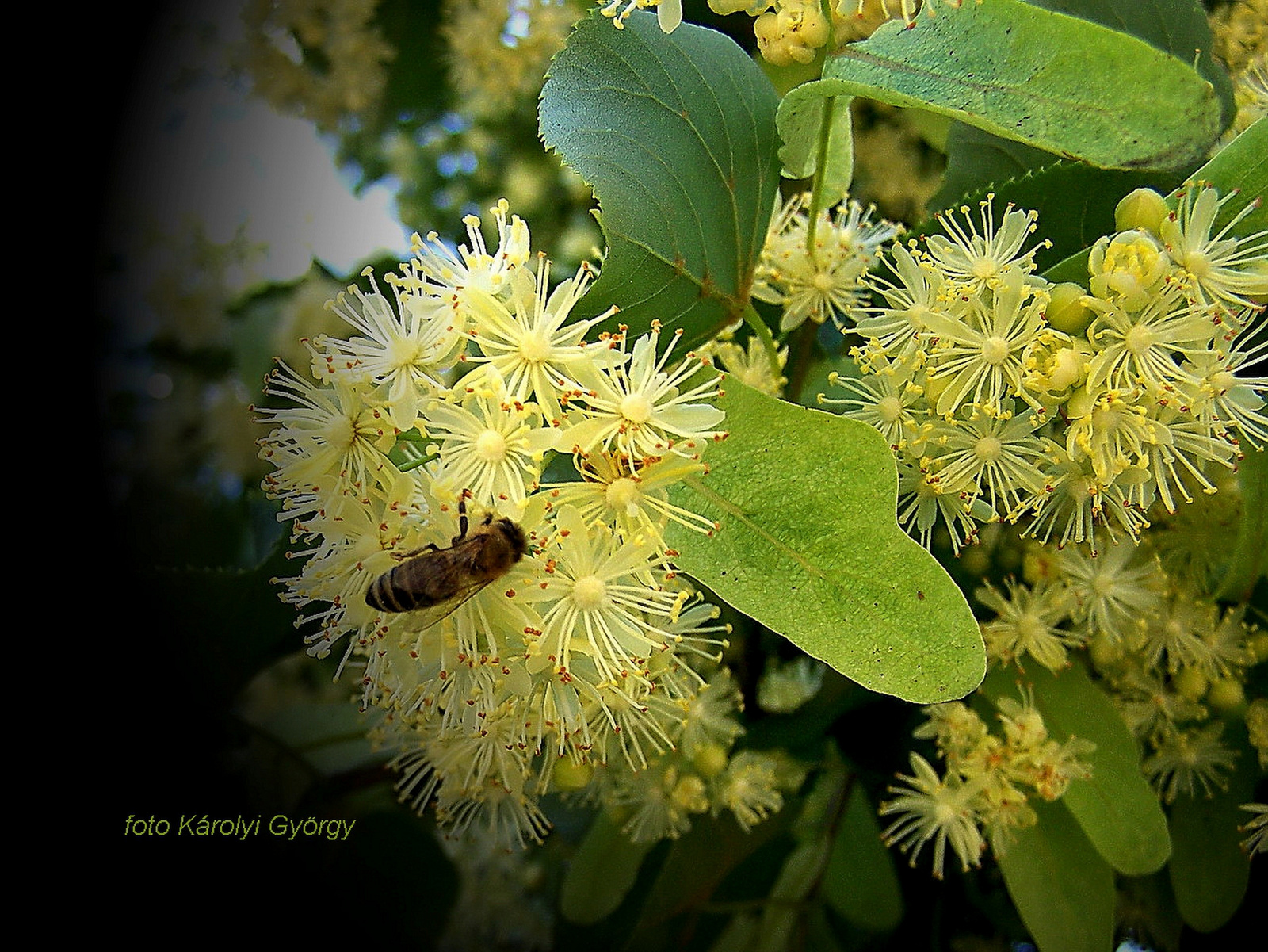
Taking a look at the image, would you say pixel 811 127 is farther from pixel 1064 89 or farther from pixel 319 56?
pixel 319 56

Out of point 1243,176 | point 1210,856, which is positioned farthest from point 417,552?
point 1210,856

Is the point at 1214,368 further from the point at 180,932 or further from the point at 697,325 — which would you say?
the point at 180,932

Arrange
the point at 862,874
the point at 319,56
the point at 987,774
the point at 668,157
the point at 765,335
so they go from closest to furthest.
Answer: the point at 668,157 → the point at 765,335 → the point at 987,774 → the point at 862,874 → the point at 319,56

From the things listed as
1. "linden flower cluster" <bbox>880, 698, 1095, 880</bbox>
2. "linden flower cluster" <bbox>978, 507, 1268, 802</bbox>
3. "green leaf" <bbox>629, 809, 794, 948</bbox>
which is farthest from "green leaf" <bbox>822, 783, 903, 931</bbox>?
"linden flower cluster" <bbox>978, 507, 1268, 802</bbox>

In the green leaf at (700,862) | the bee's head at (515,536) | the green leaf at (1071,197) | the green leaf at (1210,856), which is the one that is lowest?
the green leaf at (700,862)

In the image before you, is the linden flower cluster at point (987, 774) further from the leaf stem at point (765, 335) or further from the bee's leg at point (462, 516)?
the bee's leg at point (462, 516)

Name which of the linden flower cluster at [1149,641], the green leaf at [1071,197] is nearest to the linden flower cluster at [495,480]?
the green leaf at [1071,197]

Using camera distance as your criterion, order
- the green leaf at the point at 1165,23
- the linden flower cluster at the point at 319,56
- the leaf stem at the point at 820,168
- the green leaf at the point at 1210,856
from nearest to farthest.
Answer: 1. the leaf stem at the point at 820,168
2. the green leaf at the point at 1165,23
3. the green leaf at the point at 1210,856
4. the linden flower cluster at the point at 319,56
